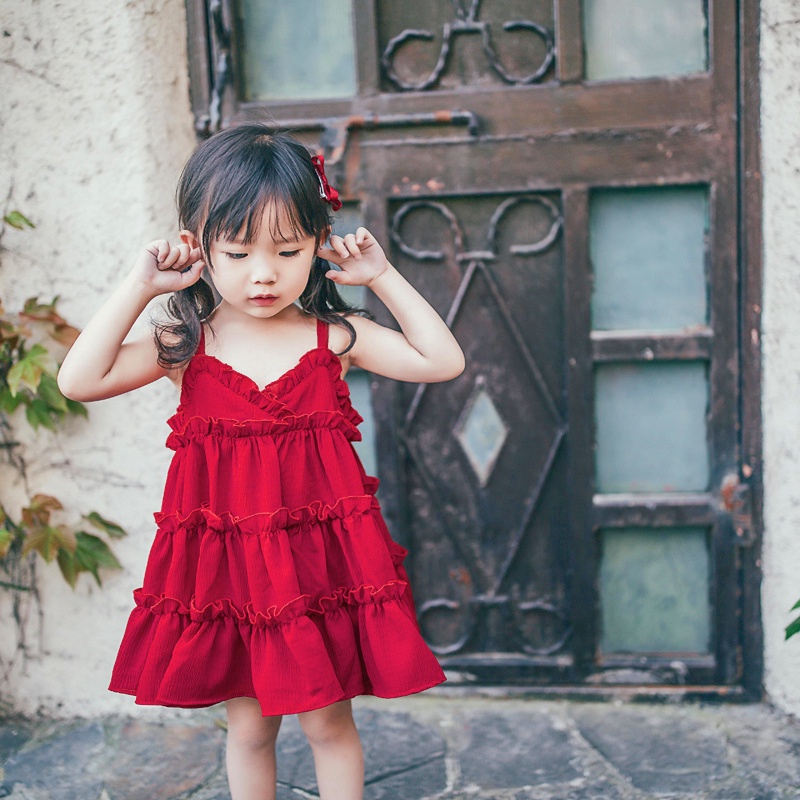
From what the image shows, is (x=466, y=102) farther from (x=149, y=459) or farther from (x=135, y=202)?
(x=149, y=459)

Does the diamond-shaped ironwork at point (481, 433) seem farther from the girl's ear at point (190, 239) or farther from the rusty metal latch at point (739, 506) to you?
the girl's ear at point (190, 239)

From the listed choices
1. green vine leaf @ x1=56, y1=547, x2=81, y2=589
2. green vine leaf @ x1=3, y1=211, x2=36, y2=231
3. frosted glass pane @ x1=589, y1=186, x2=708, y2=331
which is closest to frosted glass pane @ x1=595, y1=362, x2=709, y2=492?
frosted glass pane @ x1=589, y1=186, x2=708, y2=331

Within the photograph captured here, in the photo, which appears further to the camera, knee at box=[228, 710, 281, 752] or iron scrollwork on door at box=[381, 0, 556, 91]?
iron scrollwork on door at box=[381, 0, 556, 91]

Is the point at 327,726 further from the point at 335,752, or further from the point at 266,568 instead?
the point at 266,568

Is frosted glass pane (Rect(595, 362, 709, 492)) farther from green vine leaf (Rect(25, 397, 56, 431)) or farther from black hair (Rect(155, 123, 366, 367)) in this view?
green vine leaf (Rect(25, 397, 56, 431))

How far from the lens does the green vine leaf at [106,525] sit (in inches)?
93.4

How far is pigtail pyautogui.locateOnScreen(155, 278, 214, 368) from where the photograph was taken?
1.65 m

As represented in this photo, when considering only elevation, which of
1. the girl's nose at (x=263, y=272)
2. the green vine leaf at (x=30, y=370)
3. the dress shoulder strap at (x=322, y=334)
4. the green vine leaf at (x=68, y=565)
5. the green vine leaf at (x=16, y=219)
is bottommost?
the green vine leaf at (x=68, y=565)

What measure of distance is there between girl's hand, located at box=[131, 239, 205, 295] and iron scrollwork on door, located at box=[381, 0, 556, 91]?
3.40 ft

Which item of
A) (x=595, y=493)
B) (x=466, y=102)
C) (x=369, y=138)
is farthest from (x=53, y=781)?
(x=466, y=102)

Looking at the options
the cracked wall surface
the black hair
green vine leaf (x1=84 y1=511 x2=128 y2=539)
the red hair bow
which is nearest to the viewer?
the black hair

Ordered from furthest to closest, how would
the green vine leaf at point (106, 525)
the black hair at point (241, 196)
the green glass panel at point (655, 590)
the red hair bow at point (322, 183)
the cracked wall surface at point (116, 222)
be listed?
the green glass panel at point (655, 590) → the green vine leaf at point (106, 525) → the cracked wall surface at point (116, 222) → the red hair bow at point (322, 183) → the black hair at point (241, 196)

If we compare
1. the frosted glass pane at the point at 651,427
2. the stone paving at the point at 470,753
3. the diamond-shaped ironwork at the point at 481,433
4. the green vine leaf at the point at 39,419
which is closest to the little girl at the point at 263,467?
the stone paving at the point at 470,753

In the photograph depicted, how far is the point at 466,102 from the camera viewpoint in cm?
237
